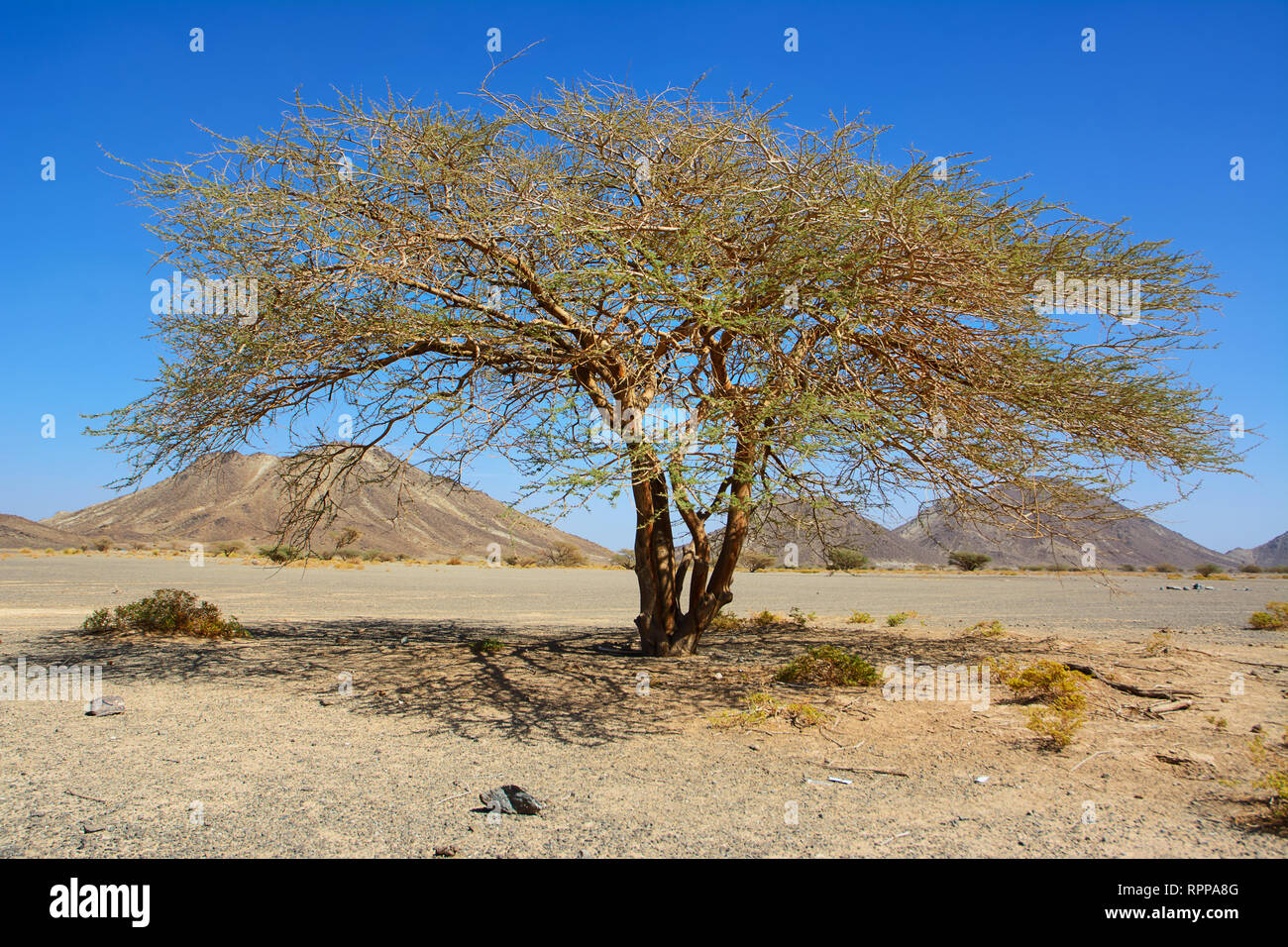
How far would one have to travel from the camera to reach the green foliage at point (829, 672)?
28.0 feet

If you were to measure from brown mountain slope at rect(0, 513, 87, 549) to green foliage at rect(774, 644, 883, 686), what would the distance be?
71.9 m

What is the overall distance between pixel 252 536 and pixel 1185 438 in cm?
8015

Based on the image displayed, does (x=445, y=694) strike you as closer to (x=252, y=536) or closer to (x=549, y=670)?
(x=549, y=670)

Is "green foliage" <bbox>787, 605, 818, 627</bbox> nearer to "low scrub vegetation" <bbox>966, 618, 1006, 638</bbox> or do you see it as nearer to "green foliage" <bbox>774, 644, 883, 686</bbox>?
"low scrub vegetation" <bbox>966, 618, 1006, 638</bbox>

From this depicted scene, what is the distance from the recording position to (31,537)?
218ft

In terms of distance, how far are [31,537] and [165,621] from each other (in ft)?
228

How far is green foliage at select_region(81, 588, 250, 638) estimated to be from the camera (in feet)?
40.5

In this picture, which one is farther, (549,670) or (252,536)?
(252,536)

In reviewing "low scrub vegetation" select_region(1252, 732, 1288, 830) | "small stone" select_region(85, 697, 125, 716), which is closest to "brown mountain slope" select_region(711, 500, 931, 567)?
"low scrub vegetation" select_region(1252, 732, 1288, 830)

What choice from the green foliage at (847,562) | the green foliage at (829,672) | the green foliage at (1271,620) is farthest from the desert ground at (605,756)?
the green foliage at (847,562)

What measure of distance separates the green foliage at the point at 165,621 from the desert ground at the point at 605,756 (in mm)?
416

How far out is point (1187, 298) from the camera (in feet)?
29.0

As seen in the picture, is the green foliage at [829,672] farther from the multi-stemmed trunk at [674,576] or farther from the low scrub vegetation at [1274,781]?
the low scrub vegetation at [1274,781]

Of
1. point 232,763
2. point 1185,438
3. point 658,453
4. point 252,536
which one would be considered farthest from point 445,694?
point 252,536
